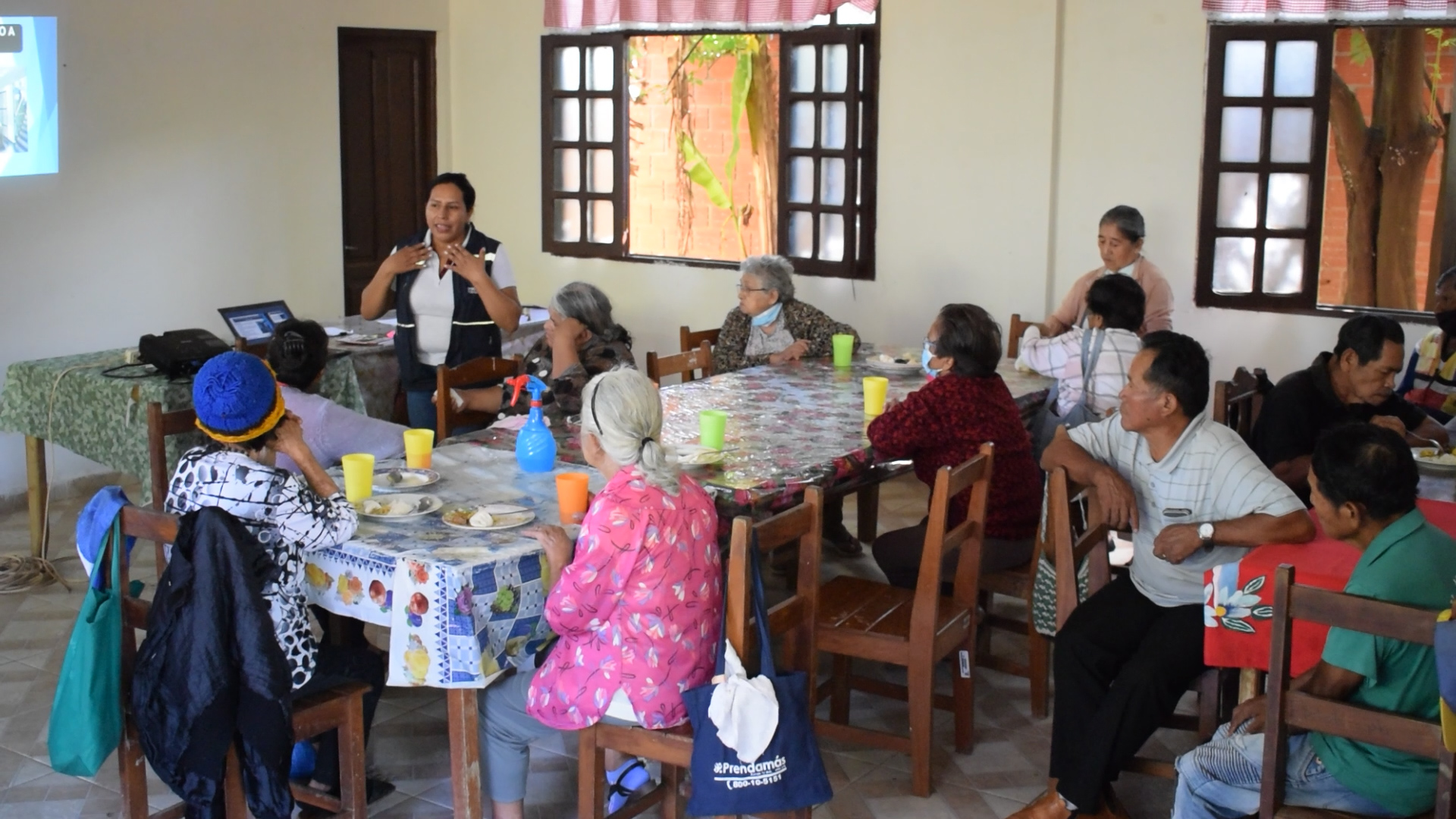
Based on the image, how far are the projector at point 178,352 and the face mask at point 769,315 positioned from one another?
1850mm

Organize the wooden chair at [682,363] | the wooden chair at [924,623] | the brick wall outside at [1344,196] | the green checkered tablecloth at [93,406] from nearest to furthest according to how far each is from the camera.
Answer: the wooden chair at [924,623] < the green checkered tablecloth at [93,406] < the wooden chair at [682,363] < the brick wall outside at [1344,196]

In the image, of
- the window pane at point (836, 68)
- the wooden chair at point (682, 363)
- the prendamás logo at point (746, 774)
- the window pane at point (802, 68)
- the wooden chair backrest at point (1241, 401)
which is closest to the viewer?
the prendamás logo at point (746, 774)

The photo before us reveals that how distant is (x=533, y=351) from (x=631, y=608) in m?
2.02

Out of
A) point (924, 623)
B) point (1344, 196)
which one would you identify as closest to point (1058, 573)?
point (924, 623)

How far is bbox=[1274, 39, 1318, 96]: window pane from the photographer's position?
17.6 ft

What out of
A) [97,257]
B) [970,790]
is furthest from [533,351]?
[97,257]

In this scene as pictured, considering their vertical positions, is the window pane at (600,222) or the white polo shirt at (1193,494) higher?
the window pane at (600,222)

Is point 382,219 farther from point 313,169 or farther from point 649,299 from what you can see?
point 649,299

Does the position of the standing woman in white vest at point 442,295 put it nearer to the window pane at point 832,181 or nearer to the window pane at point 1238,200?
the window pane at point 832,181

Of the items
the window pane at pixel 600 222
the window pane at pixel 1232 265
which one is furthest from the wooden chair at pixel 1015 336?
the window pane at pixel 600 222

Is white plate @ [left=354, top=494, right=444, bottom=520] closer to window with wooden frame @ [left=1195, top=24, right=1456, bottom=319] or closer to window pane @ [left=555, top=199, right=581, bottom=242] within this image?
window with wooden frame @ [left=1195, top=24, right=1456, bottom=319]

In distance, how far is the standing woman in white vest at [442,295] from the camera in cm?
446

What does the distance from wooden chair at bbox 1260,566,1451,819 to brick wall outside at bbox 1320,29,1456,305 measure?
4.78 m

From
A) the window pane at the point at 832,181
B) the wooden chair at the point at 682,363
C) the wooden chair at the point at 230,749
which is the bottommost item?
the wooden chair at the point at 230,749
